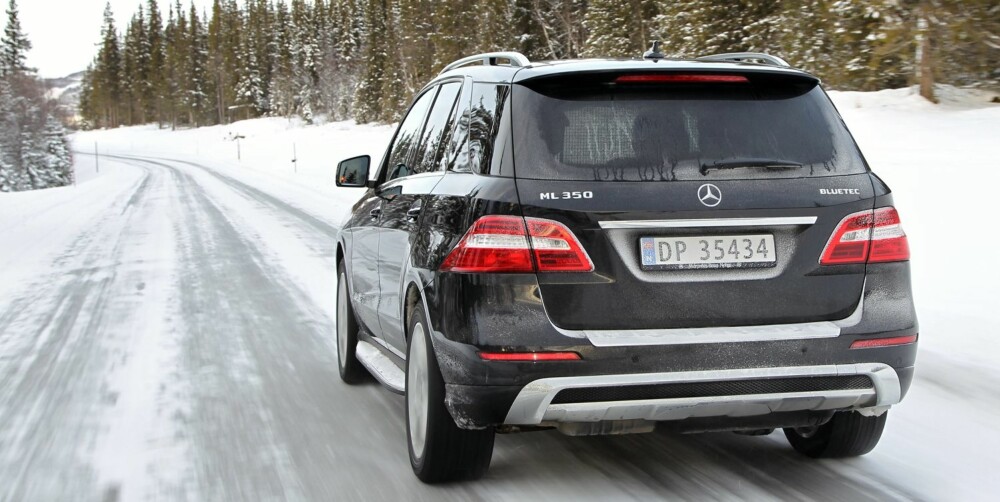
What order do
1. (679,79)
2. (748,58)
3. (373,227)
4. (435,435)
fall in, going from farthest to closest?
(373,227), (748,58), (435,435), (679,79)

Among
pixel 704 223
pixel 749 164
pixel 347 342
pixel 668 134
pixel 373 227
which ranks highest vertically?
pixel 668 134

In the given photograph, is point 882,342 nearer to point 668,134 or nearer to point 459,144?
point 668,134

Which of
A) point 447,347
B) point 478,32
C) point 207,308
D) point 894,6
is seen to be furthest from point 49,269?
point 478,32

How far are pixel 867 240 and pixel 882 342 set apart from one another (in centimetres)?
37

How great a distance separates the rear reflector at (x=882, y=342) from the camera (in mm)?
3729

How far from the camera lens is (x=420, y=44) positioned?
3046 inches

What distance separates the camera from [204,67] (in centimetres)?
14638

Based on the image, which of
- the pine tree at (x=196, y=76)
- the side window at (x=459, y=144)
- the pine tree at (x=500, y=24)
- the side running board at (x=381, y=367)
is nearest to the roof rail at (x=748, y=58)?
the side window at (x=459, y=144)

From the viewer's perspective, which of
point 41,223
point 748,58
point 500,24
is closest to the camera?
point 748,58

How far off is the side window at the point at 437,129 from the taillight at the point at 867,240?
5.74ft

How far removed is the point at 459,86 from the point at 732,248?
64.5 inches

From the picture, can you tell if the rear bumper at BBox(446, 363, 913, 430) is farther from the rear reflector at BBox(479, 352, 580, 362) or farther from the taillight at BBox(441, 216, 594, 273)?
the taillight at BBox(441, 216, 594, 273)

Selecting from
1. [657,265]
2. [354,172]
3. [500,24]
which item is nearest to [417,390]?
[657,265]

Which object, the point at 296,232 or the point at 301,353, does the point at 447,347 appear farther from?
the point at 296,232
